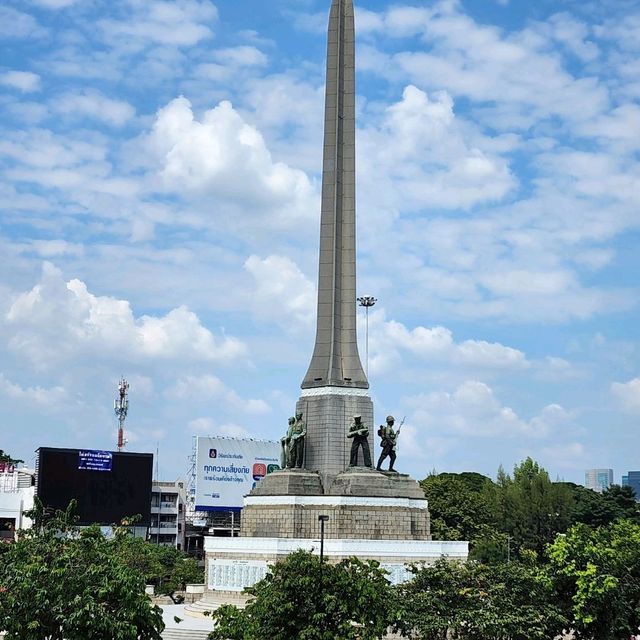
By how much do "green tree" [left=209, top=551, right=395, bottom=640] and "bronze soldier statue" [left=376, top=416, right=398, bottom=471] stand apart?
15335 mm

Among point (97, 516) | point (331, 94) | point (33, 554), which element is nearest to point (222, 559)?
point (33, 554)

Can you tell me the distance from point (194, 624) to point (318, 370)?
36.4 feet

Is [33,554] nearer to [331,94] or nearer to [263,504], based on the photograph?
[263,504]

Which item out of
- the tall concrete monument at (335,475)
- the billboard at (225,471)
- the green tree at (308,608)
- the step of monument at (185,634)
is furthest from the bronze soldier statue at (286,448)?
the billboard at (225,471)

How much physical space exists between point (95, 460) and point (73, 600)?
150ft

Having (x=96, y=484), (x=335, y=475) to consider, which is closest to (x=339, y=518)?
(x=335, y=475)

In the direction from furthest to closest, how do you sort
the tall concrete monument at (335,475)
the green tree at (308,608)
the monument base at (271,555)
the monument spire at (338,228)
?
1. the monument spire at (338,228)
2. the tall concrete monument at (335,475)
3. the monument base at (271,555)
4. the green tree at (308,608)

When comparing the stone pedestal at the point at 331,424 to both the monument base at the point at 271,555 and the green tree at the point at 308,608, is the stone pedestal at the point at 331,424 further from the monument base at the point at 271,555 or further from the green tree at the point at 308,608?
the green tree at the point at 308,608

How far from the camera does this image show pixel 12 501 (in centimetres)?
7244

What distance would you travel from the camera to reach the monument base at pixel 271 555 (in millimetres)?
Answer: 33938

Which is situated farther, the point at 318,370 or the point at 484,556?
the point at 484,556

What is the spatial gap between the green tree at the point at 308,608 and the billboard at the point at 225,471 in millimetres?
51794

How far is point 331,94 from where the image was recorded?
42.1 meters

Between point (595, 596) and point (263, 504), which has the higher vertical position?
point (263, 504)
